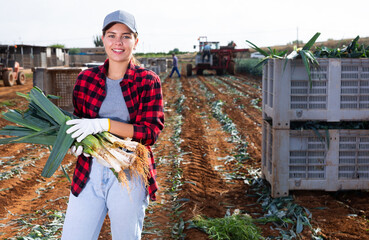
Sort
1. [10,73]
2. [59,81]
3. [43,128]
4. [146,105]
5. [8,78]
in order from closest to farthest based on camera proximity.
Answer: [146,105] → [43,128] → [59,81] → [8,78] → [10,73]

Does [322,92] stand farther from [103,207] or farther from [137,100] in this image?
[103,207]

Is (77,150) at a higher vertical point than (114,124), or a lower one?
lower

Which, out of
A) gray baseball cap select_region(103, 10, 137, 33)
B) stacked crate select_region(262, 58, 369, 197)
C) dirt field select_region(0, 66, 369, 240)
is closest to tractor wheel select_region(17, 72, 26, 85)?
dirt field select_region(0, 66, 369, 240)

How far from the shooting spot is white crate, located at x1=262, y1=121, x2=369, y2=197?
16.9ft

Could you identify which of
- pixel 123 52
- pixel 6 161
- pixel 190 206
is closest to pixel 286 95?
pixel 190 206

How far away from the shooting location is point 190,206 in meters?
5.14

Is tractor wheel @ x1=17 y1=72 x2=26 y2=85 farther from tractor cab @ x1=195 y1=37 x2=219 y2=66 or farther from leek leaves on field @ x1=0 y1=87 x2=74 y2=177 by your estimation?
leek leaves on field @ x1=0 y1=87 x2=74 y2=177

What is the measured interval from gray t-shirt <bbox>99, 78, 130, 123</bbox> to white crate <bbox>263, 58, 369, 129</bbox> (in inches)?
110

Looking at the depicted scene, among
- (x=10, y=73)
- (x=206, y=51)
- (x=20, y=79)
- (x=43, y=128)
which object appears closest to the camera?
(x=43, y=128)

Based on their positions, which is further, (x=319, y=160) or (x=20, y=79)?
(x=20, y=79)

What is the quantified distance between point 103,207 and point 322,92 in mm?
3517

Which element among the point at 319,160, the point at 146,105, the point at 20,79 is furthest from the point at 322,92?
the point at 20,79

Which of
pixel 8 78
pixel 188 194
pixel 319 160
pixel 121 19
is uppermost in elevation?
pixel 121 19

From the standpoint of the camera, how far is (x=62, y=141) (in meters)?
2.64
